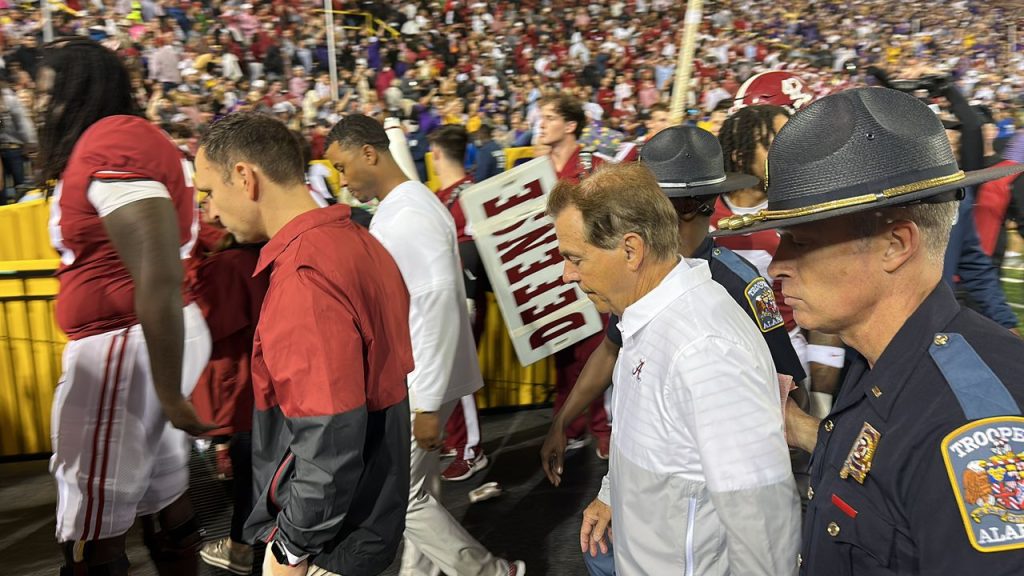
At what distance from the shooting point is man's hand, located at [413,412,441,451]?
305 centimetres

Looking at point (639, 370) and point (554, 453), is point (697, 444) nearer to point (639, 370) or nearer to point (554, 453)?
point (639, 370)

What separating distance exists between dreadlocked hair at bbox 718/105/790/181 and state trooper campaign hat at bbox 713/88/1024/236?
205 cm

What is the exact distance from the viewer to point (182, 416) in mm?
2455

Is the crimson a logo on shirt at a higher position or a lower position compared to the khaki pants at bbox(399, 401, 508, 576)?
higher

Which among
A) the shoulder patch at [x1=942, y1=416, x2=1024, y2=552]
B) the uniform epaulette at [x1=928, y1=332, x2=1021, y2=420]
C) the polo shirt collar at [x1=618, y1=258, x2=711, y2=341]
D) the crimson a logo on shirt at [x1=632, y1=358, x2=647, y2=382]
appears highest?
the uniform epaulette at [x1=928, y1=332, x2=1021, y2=420]

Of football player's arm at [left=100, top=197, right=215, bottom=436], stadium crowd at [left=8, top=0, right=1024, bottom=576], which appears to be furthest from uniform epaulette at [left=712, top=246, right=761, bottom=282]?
football player's arm at [left=100, top=197, right=215, bottom=436]

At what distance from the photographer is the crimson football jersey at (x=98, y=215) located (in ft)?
7.50

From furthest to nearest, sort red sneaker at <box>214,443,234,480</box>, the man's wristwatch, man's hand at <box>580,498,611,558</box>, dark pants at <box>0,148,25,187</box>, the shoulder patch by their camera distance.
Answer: dark pants at <box>0,148,25,187</box>
red sneaker at <box>214,443,234,480</box>
man's hand at <box>580,498,611,558</box>
the man's wristwatch
the shoulder patch

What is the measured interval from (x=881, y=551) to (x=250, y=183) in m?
1.65

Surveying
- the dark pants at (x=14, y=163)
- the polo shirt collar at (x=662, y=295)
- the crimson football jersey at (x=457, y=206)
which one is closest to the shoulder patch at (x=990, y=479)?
the polo shirt collar at (x=662, y=295)

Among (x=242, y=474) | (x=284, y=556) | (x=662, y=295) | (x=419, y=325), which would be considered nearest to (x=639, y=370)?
(x=662, y=295)

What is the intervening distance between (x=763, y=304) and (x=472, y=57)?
1895 cm

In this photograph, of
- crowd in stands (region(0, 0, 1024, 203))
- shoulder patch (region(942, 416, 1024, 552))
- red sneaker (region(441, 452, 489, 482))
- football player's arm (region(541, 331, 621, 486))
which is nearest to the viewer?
shoulder patch (region(942, 416, 1024, 552))

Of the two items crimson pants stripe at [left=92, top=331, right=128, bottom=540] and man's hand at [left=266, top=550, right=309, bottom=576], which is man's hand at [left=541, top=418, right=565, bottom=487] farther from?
crimson pants stripe at [left=92, top=331, right=128, bottom=540]
